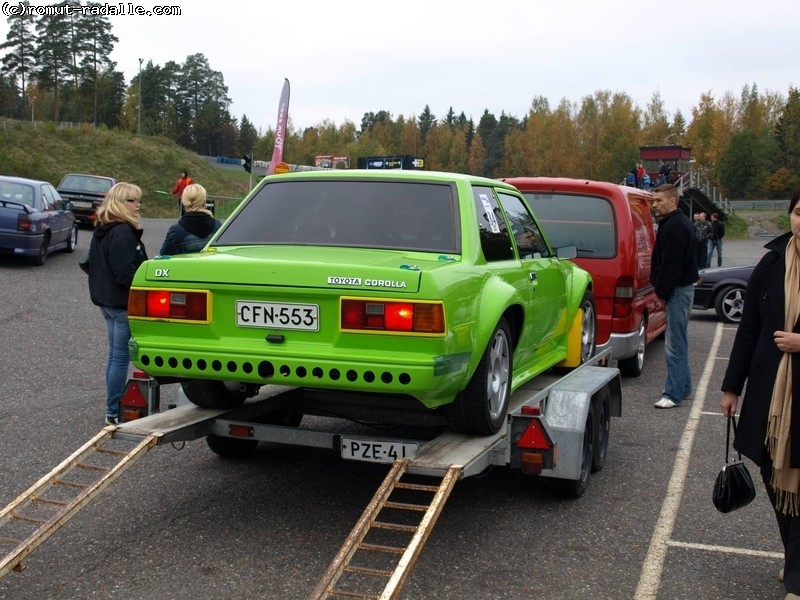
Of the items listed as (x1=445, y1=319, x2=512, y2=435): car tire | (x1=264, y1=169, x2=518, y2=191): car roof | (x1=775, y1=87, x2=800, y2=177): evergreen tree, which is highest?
(x1=775, y1=87, x2=800, y2=177): evergreen tree

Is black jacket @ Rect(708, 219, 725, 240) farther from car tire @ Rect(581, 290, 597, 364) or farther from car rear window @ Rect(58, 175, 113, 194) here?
car tire @ Rect(581, 290, 597, 364)

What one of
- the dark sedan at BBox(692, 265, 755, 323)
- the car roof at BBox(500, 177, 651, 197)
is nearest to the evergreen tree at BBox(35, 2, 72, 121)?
the dark sedan at BBox(692, 265, 755, 323)

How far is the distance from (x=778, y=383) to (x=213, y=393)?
314 cm

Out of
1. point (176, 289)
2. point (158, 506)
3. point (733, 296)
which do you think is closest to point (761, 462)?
point (176, 289)

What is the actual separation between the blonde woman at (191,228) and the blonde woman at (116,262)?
1.82ft

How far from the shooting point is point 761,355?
3.94 metres

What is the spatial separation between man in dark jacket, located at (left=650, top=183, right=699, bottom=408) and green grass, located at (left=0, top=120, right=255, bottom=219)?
38.3 metres

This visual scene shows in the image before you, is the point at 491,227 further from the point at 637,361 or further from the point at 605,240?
the point at 637,361

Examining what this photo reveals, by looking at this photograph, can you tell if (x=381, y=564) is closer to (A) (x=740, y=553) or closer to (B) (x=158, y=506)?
(B) (x=158, y=506)

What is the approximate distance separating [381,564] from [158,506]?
152 cm

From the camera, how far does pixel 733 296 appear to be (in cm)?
1548

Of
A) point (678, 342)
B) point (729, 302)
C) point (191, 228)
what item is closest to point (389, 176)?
point (191, 228)

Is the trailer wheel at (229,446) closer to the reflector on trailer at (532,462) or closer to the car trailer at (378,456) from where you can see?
the car trailer at (378,456)

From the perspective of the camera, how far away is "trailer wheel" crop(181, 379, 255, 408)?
17.9ft
